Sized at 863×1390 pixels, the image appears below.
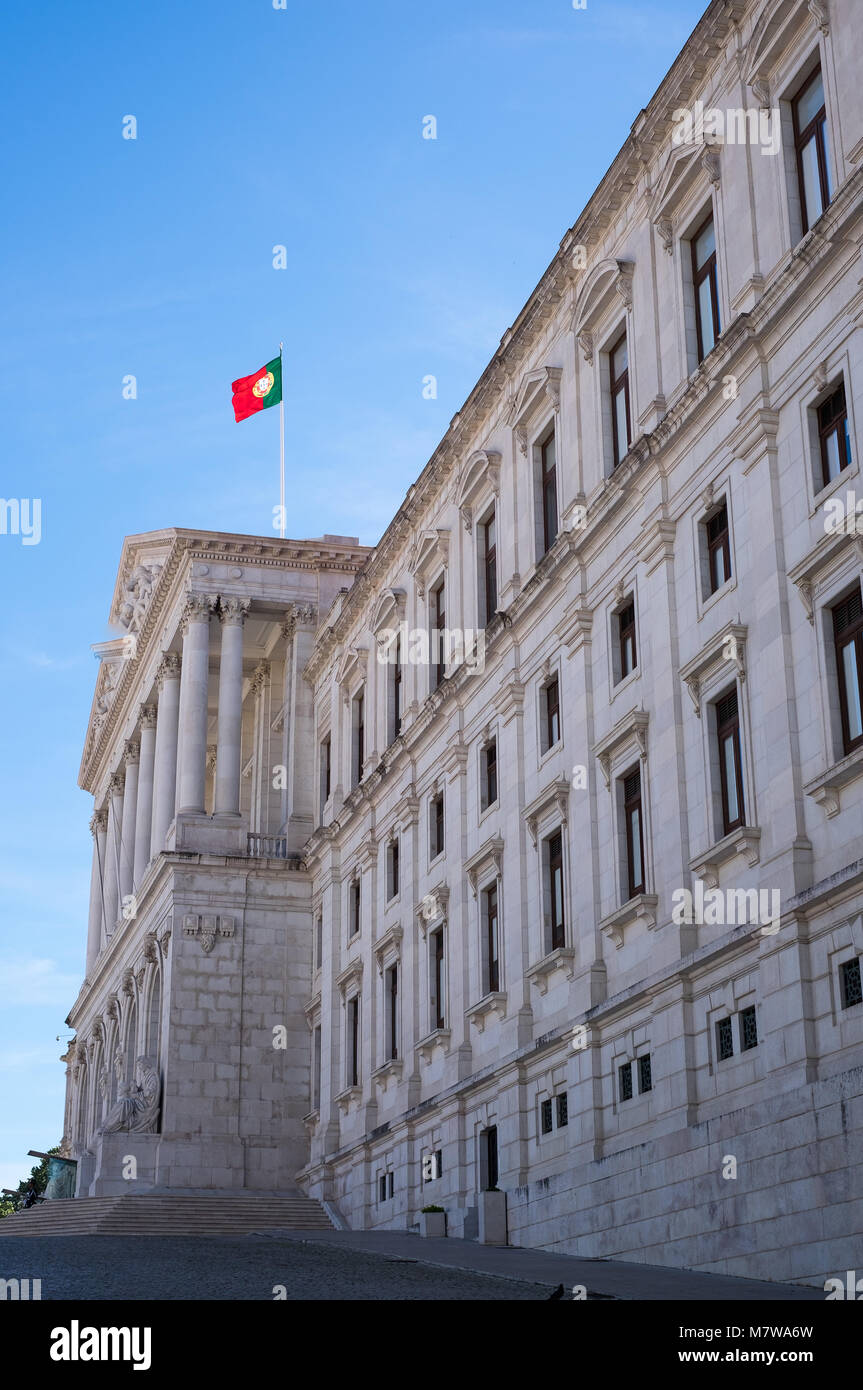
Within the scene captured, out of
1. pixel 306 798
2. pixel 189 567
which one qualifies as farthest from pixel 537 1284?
pixel 189 567

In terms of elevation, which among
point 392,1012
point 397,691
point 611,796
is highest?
point 397,691

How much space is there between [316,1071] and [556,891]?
21.8 metres

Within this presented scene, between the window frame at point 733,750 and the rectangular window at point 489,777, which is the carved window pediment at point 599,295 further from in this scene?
the window frame at point 733,750

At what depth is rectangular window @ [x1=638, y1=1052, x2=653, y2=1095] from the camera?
3189cm

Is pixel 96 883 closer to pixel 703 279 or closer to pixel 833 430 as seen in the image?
pixel 703 279

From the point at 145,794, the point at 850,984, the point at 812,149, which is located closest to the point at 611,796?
the point at 850,984

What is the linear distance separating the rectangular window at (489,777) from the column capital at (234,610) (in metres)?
21.8

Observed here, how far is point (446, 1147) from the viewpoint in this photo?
42406 mm

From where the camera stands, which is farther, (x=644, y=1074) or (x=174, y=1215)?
(x=174, y=1215)

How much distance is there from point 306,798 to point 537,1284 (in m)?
37.8

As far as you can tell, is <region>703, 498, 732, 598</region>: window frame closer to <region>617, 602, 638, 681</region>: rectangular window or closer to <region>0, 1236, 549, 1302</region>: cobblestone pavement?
<region>617, 602, 638, 681</region>: rectangular window

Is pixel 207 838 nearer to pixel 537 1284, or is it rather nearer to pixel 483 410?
pixel 483 410

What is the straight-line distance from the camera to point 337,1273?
90.7ft

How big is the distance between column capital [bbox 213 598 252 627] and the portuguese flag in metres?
7.04
